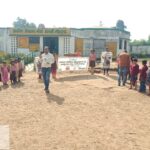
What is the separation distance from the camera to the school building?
37.1m

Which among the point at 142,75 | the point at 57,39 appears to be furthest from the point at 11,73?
the point at 57,39

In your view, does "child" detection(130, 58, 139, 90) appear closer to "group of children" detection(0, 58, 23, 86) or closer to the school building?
"group of children" detection(0, 58, 23, 86)

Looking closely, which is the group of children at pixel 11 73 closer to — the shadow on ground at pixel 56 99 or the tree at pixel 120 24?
the shadow on ground at pixel 56 99

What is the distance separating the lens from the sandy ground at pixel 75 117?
7.10m

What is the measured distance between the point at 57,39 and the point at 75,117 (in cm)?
2906

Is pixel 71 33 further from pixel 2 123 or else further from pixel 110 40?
pixel 2 123

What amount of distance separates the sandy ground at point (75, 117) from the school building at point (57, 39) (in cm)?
2373

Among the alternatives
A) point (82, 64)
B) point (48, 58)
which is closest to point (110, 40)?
point (82, 64)

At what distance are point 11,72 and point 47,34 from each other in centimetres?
2367

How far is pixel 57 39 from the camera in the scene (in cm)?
3753

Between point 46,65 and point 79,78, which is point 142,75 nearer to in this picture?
point 46,65

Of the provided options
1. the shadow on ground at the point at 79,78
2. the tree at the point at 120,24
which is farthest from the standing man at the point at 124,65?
the tree at the point at 120,24

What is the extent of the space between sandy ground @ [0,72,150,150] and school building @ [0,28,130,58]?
23726 millimetres

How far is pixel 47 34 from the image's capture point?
3741 cm
